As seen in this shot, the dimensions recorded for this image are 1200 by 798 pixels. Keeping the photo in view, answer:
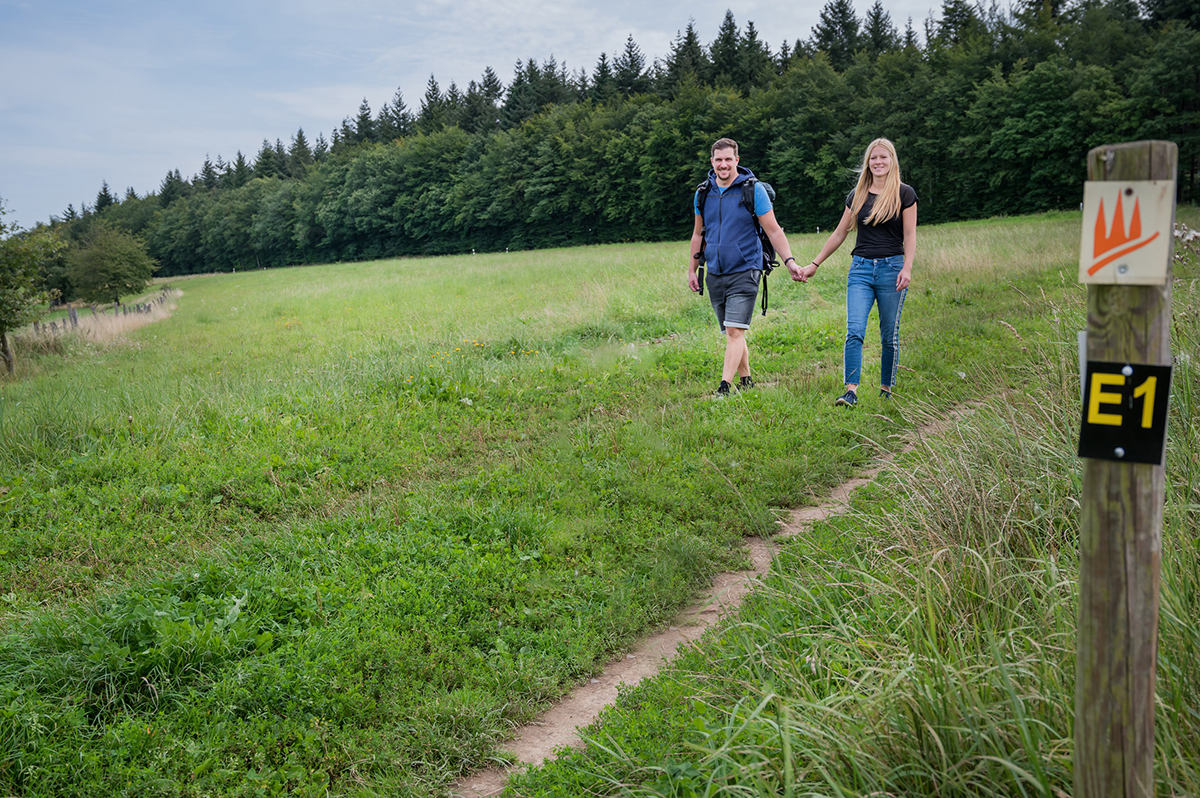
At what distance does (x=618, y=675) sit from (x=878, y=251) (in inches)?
212

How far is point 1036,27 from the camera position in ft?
172

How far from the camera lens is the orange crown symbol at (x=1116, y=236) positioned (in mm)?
1657

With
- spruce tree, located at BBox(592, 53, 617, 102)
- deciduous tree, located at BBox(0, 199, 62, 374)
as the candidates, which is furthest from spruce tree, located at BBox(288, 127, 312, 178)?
→ deciduous tree, located at BBox(0, 199, 62, 374)

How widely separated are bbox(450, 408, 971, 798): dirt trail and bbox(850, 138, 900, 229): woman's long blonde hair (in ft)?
10.2

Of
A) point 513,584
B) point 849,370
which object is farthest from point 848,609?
point 849,370

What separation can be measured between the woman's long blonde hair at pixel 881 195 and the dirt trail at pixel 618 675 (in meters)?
3.12

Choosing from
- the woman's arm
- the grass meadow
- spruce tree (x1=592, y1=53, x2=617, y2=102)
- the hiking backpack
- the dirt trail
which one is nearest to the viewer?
the grass meadow

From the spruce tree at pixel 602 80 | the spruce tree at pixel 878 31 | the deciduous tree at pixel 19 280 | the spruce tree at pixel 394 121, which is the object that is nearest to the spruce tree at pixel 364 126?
the spruce tree at pixel 394 121

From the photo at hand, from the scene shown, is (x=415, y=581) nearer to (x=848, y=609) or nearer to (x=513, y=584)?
(x=513, y=584)

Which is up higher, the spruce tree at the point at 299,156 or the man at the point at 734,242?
the spruce tree at the point at 299,156

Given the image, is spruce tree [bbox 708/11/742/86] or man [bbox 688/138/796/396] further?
spruce tree [bbox 708/11/742/86]

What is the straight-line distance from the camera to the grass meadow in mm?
2527

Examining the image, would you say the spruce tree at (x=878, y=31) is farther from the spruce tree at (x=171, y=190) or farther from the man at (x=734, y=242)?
the spruce tree at (x=171, y=190)

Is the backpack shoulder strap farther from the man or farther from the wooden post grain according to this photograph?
the wooden post grain
